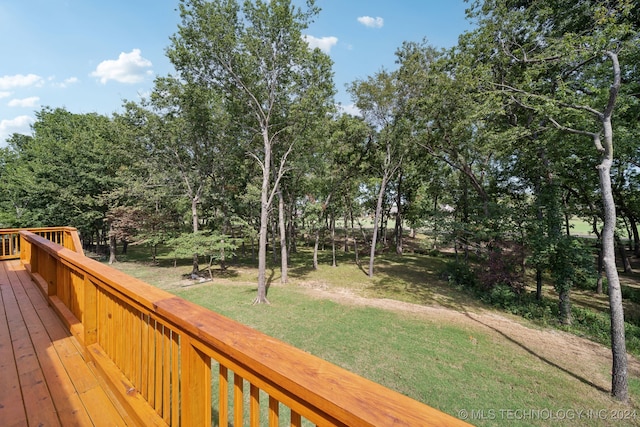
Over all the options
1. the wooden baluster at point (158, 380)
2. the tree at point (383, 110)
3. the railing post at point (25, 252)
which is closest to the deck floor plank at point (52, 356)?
the wooden baluster at point (158, 380)

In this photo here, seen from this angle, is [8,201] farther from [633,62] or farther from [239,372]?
[633,62]

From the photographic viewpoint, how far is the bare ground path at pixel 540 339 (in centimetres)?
563

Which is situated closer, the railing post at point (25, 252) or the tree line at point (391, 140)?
the railing post at point (25, 252)

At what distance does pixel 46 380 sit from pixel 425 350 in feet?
20.9

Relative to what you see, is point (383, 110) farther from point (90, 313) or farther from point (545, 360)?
point (90, 313)

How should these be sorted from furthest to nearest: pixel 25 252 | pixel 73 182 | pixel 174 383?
pixel 73 182 < pixel 25 252 < pixel 174 383

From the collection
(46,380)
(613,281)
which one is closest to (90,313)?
(46,380)

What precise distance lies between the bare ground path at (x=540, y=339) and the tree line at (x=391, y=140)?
3.04 ft

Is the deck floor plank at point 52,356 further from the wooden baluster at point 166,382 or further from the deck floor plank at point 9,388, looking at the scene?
the wooden baluster at point 166,382

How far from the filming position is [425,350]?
237 inches

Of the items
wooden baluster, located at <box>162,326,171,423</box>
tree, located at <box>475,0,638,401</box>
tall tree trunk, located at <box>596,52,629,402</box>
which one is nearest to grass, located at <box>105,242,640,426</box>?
tall tree trunk, located at <box>596,52,629,402</box>

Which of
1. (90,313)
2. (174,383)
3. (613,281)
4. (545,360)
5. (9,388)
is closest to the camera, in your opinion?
(174,383)

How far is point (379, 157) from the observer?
14.5 m

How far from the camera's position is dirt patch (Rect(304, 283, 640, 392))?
5.64 meters
